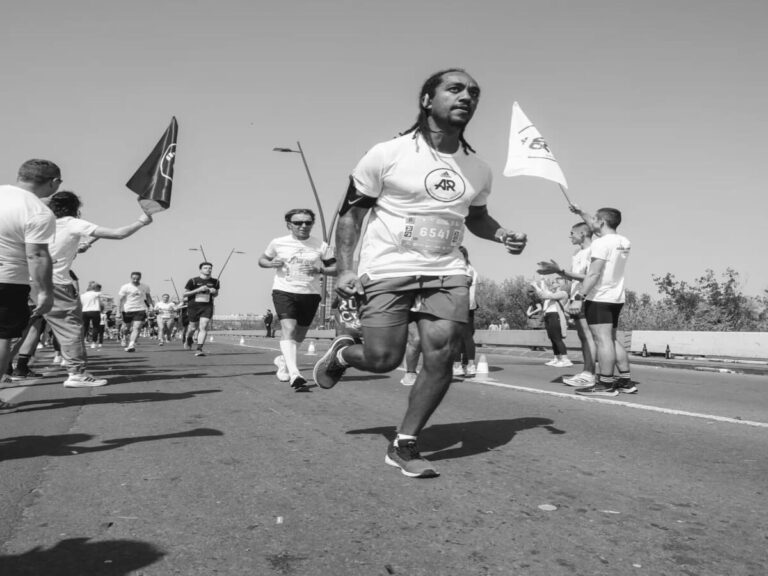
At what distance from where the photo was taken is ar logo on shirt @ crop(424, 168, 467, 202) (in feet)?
13.1

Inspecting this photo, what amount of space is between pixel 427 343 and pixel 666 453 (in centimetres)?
162

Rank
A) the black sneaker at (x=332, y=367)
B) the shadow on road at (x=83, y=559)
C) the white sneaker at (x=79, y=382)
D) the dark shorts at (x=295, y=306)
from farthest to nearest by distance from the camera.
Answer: the white sneaker at (x=79, y=382) → the dark shorts at (x=295, y=306) → the black sneaker at (x=332, y=367) → the shadow on road at (x=83, y=559)

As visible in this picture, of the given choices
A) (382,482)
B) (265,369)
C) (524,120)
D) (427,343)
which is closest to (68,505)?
(382,482)

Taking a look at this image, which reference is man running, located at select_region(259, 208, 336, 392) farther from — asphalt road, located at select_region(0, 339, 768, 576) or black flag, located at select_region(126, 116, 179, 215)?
asphalt road, located at select_region(0, 339, 768, 576)

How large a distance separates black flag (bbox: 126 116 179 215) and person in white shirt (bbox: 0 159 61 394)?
7.24 ft

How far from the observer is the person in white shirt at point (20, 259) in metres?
4.86

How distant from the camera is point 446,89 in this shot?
4.00 m

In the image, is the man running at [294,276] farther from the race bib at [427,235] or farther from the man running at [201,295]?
the man running at [201,295]

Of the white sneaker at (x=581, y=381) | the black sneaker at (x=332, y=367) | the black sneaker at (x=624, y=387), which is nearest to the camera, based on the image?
the black sneaker at (x=332, y=367)

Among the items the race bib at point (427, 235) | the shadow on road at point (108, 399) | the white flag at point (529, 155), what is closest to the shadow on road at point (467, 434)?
the race bib at point (427, 235)

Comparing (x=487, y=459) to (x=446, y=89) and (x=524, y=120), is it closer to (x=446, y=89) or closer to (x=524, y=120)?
(x=446, y=89)

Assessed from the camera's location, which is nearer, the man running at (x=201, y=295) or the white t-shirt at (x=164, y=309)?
the man running at (x=201, y=295)

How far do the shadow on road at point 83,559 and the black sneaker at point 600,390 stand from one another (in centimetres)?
585

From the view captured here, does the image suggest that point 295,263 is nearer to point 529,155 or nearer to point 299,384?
point 299,384
